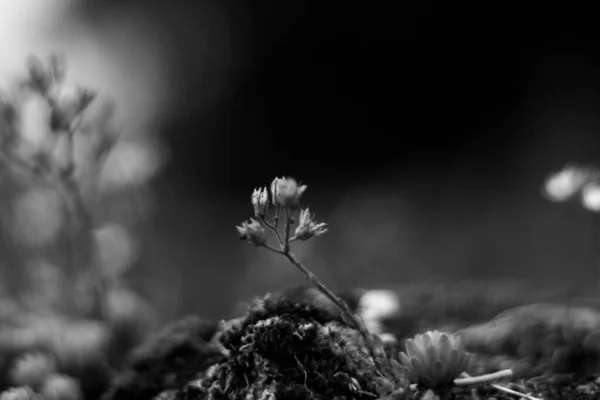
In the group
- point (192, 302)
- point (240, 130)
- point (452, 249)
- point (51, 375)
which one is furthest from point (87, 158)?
point (240, 130)

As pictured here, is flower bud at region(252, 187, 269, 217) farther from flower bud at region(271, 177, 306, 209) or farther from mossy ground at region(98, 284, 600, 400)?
mossy ground at region(98, 284, 600, 400)

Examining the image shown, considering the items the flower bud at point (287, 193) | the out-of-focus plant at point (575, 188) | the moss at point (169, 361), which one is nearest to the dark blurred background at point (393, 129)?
the out-of-focus plant at point (575, 188)

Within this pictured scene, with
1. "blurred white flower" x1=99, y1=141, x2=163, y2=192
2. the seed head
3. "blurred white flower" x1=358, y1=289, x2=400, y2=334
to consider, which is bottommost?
the seed head

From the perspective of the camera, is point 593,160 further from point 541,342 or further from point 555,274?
point 541,342

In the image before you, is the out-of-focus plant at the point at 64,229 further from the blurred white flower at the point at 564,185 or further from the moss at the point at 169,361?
the blurred white flower at the point at 564,185

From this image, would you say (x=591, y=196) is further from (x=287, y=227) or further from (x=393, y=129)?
(x=393, y=129)

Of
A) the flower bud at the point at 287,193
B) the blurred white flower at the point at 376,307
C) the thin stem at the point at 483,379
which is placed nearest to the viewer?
the thin stem at the point at 483,379

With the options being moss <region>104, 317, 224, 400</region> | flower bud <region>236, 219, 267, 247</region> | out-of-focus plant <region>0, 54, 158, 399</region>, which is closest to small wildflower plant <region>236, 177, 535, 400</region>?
flower bud <region>236, 219, 267, 247</region>
